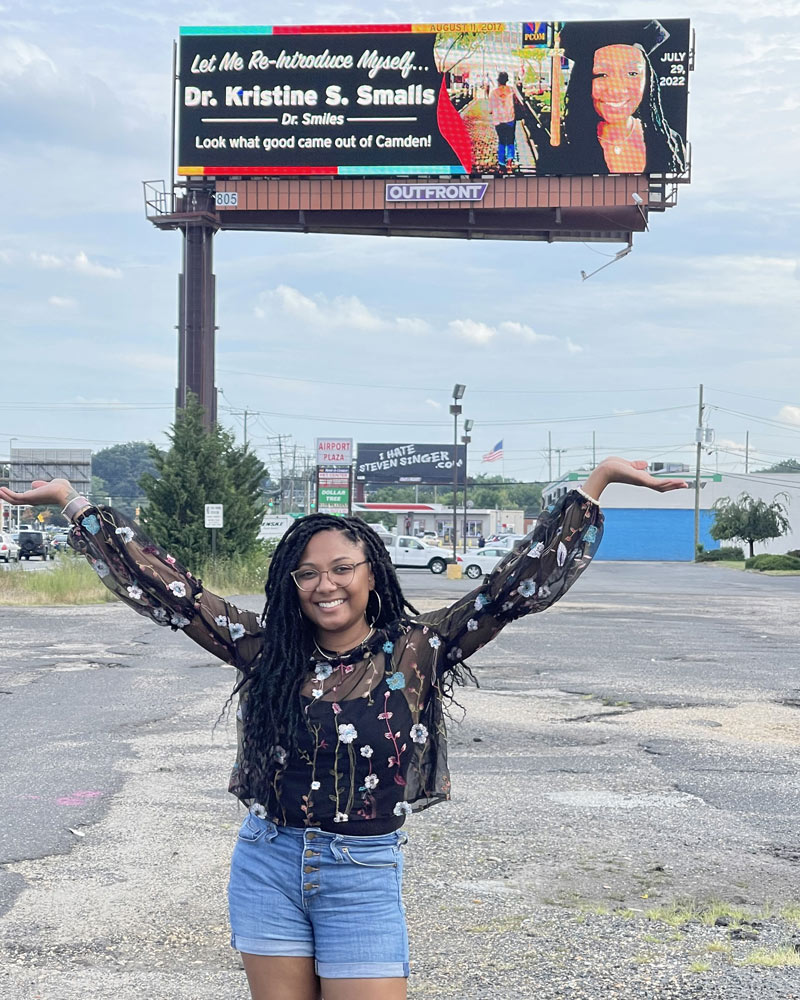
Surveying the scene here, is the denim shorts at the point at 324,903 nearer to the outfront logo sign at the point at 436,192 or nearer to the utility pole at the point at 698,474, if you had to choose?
the outfront logo sign at the point at 436,192

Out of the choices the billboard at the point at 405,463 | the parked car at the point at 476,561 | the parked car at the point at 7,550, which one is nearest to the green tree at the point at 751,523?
the parked car at the point at 476,561

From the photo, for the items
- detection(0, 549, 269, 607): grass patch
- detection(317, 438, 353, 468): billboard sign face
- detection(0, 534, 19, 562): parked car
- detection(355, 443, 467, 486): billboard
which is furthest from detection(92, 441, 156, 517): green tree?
detection(0, 549, 269, 607): grass patch

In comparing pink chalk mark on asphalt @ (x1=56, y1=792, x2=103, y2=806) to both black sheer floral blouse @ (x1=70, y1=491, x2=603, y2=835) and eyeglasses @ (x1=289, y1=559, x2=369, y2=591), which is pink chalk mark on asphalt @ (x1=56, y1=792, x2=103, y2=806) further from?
eyeglasses @ (x1=289, y1=559, x2=369, y2=591)

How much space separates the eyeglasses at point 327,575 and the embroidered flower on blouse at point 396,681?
0.27 meters

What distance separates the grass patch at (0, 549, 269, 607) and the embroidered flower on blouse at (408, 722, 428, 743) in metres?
20.2

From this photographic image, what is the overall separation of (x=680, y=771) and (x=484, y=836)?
2.34 meters

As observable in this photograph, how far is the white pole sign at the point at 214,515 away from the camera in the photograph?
29.1 m

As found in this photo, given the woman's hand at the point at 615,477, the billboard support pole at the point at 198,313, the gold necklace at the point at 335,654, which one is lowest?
the gold necklace at the point at 335,654

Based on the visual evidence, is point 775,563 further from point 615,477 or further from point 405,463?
point 615,477

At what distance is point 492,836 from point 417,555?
1750 inches

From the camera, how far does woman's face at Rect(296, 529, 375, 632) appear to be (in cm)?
328

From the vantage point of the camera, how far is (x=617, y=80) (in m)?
35.8

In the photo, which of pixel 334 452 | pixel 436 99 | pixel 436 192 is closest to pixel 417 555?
pixel 334 452

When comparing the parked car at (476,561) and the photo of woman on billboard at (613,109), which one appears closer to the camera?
the photo of woman on billboard at (613,109)
